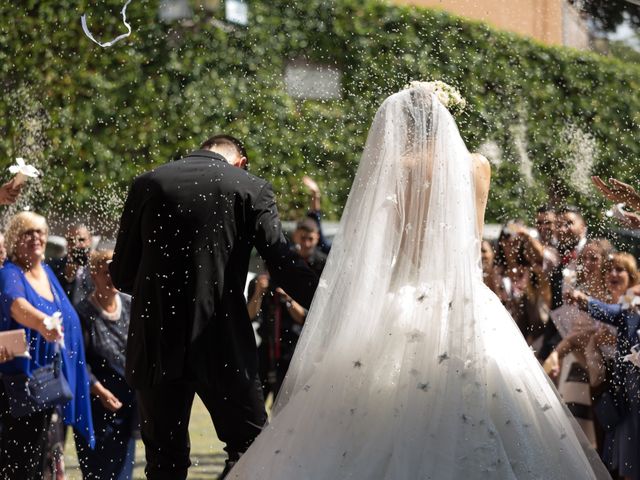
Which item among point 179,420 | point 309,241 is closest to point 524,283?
point 309,241

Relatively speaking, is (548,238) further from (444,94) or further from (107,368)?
(107,368)

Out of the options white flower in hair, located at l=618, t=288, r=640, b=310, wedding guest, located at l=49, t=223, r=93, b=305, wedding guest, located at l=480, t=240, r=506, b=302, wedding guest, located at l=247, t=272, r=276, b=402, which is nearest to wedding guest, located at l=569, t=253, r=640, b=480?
white flower in hair, located at l=618, t=288, r=640, b=310

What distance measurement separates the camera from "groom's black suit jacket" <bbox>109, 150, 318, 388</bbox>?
419cm

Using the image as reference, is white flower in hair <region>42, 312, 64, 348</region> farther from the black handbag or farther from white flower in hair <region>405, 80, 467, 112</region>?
white flower in hair <region>405, 80, 467, 112</region>

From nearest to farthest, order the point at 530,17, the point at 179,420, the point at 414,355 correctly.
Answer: the point at 414,355 < the point at 179,420 < the point at 530,17

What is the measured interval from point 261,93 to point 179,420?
6.34 m

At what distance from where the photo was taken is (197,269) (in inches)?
165

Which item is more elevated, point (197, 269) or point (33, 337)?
point (197, 269)

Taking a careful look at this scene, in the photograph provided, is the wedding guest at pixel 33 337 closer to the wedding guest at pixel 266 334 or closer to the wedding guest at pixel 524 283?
the wedding guest at pixel 266 334

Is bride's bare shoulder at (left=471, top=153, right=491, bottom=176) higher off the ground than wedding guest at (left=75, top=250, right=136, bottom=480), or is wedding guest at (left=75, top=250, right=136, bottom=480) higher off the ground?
bride's bare shoulder at (left=471, top=153, right=491, bottom=176)

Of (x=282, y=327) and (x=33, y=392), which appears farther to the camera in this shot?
(x=282, y=327)

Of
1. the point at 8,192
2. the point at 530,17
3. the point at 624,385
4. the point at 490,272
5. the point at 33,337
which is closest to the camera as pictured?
the point at 8,192

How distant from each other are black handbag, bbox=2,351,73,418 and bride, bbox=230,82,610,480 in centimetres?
197

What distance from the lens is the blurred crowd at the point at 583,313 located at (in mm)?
5672
